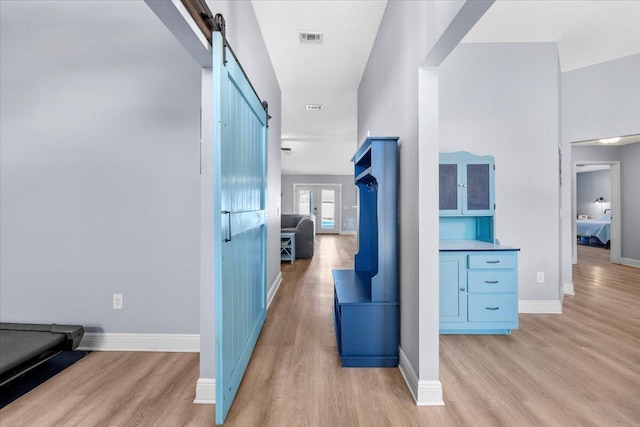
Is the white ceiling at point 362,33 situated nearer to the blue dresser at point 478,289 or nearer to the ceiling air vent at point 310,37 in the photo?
the ceiling air vent at point 310,37

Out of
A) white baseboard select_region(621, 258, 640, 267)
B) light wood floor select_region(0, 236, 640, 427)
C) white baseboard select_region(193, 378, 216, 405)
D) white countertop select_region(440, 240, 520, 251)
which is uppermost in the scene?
white countertop select_region(440, 240, 520, 251)

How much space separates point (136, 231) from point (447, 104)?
128 inches

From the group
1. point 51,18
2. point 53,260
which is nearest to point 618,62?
point 51,18

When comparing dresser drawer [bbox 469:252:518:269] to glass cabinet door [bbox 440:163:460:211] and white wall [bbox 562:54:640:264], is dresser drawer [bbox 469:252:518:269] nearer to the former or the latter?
glass cabinet door [bbox 440:163:460:211]

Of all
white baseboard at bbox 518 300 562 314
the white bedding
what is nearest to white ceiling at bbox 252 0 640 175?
white baseboard at bbox 518 300 562 314

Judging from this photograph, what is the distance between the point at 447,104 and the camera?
10.4ft

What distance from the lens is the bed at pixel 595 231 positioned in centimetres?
753

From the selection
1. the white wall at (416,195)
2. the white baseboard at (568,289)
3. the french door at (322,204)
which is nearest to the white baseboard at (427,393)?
the white wall at (416,195)

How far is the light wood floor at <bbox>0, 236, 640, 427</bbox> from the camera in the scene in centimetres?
157

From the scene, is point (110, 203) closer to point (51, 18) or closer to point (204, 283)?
point (204, 283)

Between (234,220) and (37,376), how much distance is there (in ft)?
5.78

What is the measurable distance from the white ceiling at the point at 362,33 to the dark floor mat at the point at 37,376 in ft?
10.4

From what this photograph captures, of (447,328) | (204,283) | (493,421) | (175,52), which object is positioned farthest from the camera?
(447,328)

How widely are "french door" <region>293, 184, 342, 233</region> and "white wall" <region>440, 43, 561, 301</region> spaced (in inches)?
373
